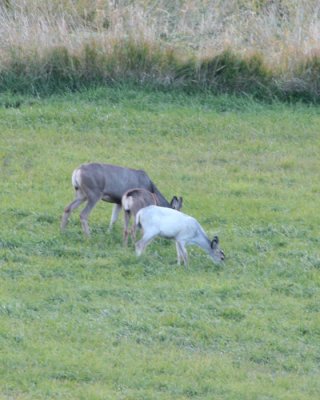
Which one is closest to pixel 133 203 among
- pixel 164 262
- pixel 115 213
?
pixel 115 213

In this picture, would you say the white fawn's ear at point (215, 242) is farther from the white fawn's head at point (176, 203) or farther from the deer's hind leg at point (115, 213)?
the deer's hind leg at point (115, 213)

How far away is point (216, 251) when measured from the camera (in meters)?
13.2

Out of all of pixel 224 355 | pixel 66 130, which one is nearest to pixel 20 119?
pixel 66 130

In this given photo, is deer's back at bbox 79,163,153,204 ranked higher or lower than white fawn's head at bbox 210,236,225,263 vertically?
higher

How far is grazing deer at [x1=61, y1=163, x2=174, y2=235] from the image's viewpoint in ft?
45.8

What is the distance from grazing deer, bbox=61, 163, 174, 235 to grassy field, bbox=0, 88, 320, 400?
275mm

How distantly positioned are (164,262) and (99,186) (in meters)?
1.37

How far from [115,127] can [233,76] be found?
223cm

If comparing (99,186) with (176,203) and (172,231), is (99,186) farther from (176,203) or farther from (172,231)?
(172,231)

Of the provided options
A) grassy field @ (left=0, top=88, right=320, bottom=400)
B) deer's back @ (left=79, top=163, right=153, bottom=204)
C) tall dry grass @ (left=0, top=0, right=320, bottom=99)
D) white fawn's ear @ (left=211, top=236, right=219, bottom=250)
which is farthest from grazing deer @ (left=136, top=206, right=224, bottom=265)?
tall dry grass @ (left=0, top=0, right=320, bottom=99)

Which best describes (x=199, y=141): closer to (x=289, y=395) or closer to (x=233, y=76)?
(x=233, y=76)

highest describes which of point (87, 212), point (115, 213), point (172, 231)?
point (172, 231)

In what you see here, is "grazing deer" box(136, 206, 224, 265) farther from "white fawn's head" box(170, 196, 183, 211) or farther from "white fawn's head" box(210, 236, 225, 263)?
"white fawn's head" box(170, 196, 183, 211)

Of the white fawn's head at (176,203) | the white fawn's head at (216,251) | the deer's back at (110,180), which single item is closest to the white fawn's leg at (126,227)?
the deer's back at (110,180)
